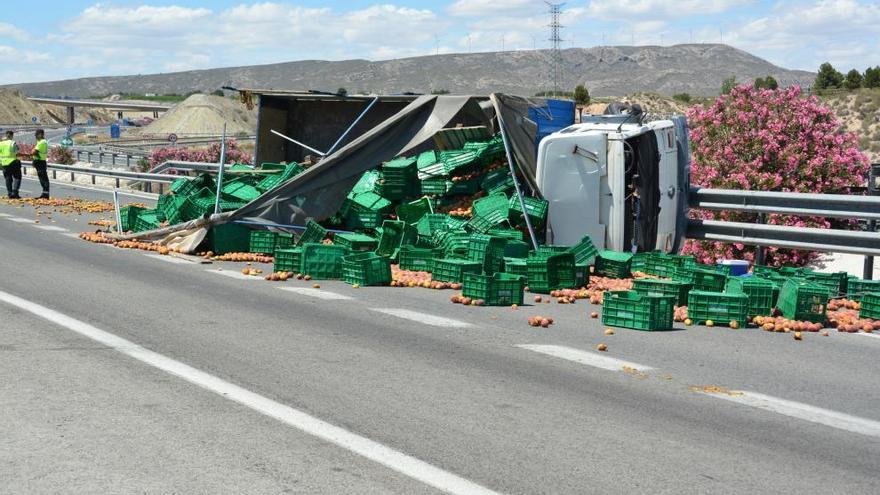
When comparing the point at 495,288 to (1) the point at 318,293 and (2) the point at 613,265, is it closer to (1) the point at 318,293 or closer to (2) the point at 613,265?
(1) the point at 318,293

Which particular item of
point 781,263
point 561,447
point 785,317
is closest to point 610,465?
point 561,447

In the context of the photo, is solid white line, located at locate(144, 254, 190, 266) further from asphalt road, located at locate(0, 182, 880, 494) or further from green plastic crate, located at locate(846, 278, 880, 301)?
green plastic crate, located at locate(846, 278, 880, 301)

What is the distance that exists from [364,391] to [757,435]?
2567 mm

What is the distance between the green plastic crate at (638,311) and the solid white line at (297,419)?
4095 millimetres

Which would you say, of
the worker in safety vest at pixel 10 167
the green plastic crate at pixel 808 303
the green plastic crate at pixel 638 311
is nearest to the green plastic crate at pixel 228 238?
the green plastic crate at pixel 638 311

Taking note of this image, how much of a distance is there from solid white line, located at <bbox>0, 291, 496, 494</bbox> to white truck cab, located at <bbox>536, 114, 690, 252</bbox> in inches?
274

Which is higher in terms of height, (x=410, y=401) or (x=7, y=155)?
(x=7, y=155)

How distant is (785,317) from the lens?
1077 centimetres

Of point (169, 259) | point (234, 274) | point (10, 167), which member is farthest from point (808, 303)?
point (10, 167)

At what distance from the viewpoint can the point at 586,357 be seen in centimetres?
885

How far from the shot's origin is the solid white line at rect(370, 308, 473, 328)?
10.3 metres

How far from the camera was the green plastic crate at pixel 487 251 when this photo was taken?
13344 mm

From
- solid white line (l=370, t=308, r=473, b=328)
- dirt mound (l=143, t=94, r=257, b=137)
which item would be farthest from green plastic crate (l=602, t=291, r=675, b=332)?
dirt mound (l=143, t=94, r=257, b=137)

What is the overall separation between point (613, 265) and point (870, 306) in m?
3.35
